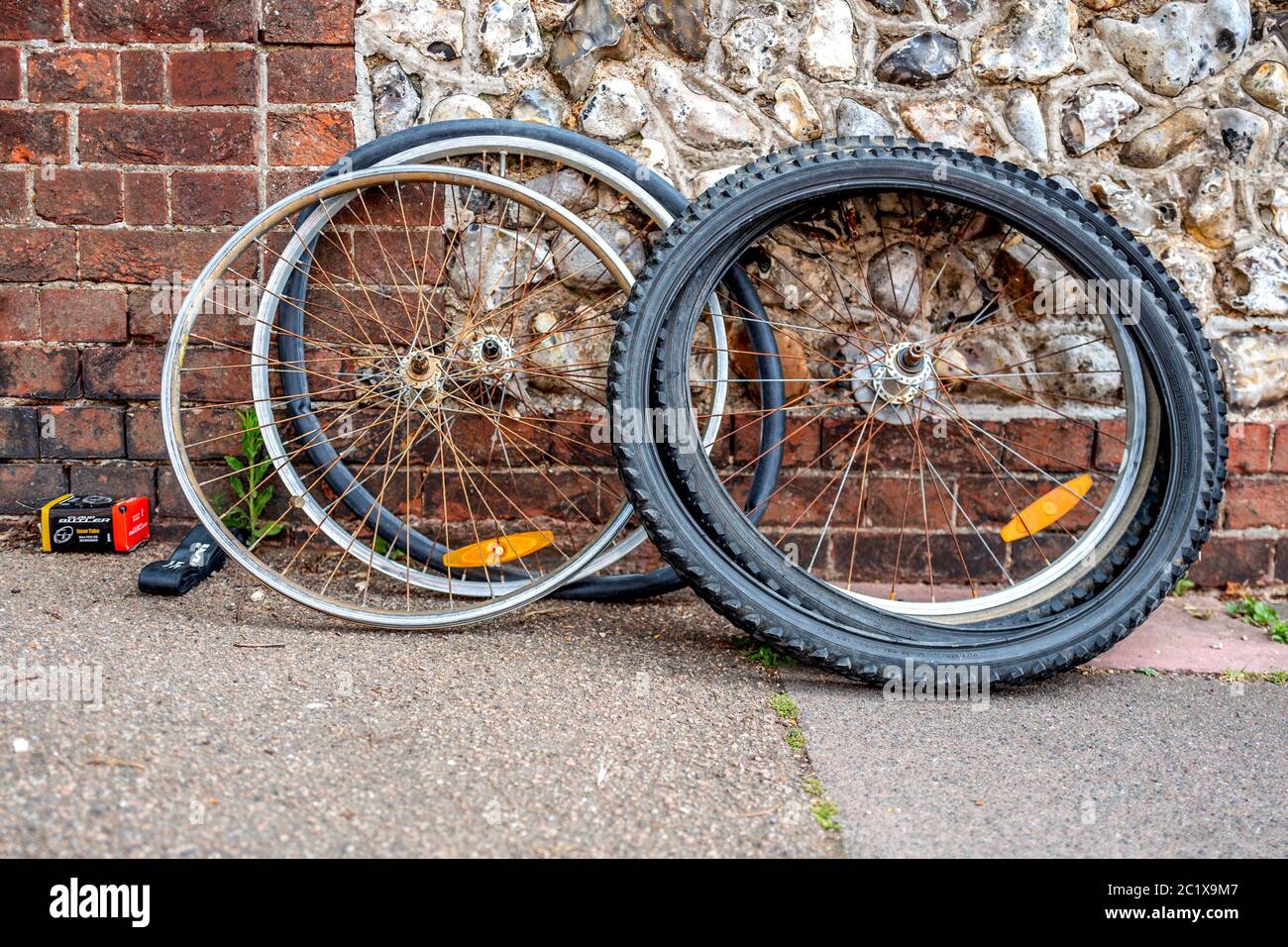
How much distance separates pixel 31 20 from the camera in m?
2.70

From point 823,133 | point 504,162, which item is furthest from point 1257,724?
point 504,162

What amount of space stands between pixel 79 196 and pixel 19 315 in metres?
0.39

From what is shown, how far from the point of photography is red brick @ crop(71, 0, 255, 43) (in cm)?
269

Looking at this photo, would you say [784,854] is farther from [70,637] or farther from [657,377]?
[70,637]

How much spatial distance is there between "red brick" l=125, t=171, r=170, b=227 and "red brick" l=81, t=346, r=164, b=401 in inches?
14.3

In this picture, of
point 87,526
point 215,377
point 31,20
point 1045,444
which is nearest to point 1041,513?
point 1045,444

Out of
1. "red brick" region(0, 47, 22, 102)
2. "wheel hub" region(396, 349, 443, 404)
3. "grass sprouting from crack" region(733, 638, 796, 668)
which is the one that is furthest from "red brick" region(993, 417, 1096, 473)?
"red brick" region(0, 47, 22, 102)

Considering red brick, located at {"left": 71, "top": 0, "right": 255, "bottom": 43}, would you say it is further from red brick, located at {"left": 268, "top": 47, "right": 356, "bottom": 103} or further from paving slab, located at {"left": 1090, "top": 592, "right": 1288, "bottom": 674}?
paving slab, located at {"left": 1090, "top": 592, "right": 1288, "bottom": 674}

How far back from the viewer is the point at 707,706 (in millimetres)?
2148

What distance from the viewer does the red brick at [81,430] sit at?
288cm

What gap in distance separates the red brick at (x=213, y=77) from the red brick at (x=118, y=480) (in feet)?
3.45

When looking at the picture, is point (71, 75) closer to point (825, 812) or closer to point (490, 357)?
point (490, 357)

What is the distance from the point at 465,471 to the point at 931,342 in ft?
4.38

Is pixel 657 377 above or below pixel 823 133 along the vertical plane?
below
